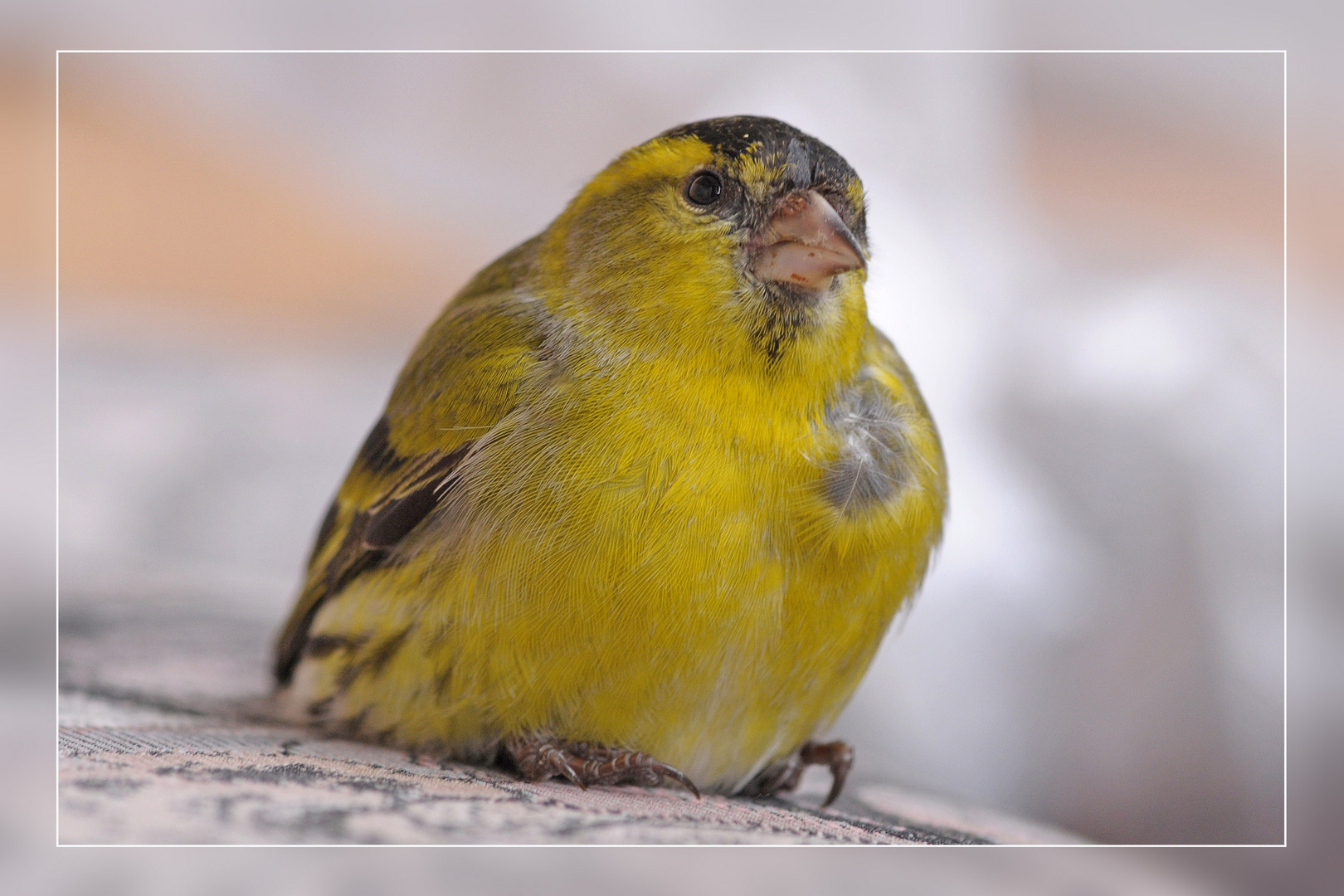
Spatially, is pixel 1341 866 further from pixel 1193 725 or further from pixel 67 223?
pixel 67 223

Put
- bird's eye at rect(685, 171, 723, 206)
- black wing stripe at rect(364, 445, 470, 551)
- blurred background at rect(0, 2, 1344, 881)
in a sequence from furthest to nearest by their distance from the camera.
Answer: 1. blurred background at rect(0, 2, 1344, 881)
2. black wing stripe at rect(364, 445, 470, 551)
3. bird's eye at rect(685, 171, 723, 206)

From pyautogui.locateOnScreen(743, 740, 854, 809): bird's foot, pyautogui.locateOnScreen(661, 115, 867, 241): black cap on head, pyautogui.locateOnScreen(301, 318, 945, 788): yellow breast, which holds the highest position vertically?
pyautogui.locateOnScreen(661, 115, 867, 241): black cap on head

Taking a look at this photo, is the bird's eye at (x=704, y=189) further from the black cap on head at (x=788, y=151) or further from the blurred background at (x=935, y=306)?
the blurred background at (x=935, y=306)

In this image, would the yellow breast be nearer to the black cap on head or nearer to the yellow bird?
the yellow bird

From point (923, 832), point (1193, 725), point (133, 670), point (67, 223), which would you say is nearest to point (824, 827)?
point (923, 832)

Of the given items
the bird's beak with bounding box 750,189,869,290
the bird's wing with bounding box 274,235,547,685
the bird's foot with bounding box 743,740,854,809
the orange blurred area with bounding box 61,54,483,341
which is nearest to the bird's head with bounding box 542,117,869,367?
the bird's beak with bounding box 750,189,869,290

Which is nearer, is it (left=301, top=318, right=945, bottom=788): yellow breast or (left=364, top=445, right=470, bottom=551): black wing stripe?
(left=301, top=318, right=945, bottom=788): yellow breast

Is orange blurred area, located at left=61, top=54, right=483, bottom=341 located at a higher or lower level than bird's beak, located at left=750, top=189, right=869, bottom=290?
higher
